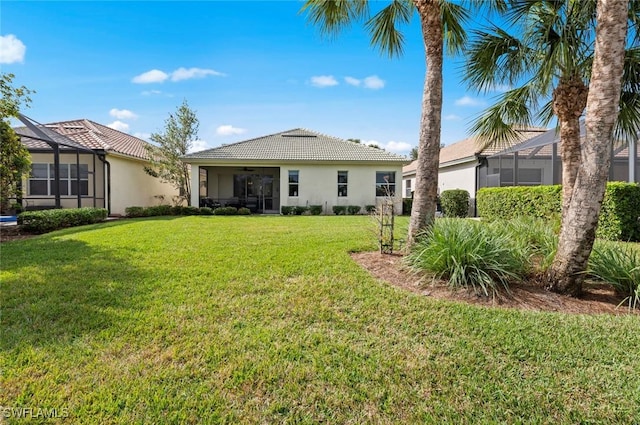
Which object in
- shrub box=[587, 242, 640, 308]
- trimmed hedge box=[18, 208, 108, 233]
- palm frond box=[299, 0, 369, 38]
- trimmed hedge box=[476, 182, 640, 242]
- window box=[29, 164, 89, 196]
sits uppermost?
palm frond box=[299, 0, 369, 38]

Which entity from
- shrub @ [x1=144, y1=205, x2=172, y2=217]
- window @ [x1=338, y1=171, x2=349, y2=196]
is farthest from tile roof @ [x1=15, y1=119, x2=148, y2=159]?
window @ [x1=338, y1=171, x2=349, y2=196]

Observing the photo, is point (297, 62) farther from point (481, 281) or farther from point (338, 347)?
point (338, 347)

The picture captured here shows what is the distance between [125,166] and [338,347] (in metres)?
19.4

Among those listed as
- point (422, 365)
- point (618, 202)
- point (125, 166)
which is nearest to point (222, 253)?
point (422, 365)

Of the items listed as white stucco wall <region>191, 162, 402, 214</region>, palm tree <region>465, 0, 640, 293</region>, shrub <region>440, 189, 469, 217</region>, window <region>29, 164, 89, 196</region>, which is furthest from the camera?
white stucco wall <region>191, 162, 402, 214</region>

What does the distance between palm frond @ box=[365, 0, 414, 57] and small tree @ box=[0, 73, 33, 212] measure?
34.2 feet

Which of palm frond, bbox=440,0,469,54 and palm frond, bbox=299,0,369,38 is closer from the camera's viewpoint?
palm frond, bbox=299,0,369,38

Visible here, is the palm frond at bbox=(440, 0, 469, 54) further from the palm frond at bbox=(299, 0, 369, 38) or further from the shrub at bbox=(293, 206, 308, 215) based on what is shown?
the shrub at bbox=(293, 206, 308, 215)

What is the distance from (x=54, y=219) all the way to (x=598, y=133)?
1475 cm

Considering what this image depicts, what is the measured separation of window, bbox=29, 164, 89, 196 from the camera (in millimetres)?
16547

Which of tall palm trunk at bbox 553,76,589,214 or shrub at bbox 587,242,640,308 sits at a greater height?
tall palm trunk at bbox 553,76,589,214

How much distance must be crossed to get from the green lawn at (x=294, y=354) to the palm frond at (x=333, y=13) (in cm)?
586

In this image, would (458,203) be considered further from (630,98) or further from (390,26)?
(390,26)

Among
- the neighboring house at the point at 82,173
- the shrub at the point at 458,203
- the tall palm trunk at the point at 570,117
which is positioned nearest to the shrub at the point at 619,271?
the tall palm trunk at the point at 570,117
